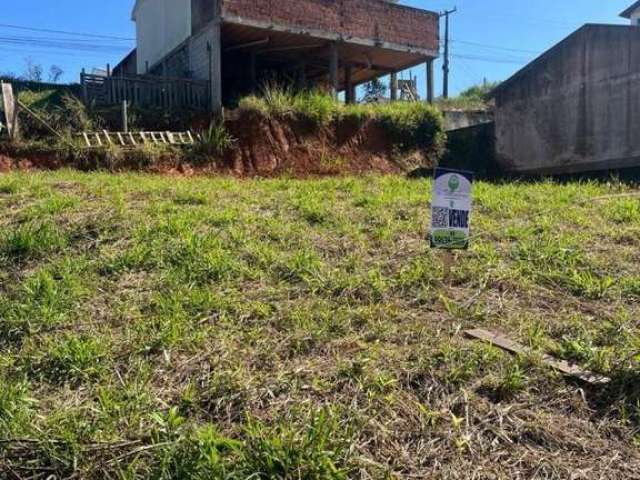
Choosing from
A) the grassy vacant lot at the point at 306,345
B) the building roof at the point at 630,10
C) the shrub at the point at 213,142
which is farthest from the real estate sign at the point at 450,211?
the building roof at the point at 630,10

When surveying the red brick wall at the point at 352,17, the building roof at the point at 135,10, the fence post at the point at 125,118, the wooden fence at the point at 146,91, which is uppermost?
the building roof at the point at 135,10

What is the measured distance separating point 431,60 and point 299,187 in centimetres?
1010

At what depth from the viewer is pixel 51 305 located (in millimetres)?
3863

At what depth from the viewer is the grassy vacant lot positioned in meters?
2.44

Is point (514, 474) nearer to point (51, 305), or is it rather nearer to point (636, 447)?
point (636, 447)

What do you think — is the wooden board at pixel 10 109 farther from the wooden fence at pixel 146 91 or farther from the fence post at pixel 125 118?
the fence post at pixel 125 118

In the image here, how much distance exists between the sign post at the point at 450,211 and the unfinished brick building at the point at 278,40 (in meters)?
9.68

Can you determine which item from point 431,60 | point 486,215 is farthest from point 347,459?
point 431,60

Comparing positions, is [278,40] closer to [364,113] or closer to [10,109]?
→ [364,113]

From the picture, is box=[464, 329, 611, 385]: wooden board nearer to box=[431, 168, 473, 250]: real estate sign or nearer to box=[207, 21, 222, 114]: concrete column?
box=[431, 168, 473, 250]: real estate sign

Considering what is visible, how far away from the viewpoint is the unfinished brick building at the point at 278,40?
43.1 ft

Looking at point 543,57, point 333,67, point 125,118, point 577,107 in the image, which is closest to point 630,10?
point 543,57

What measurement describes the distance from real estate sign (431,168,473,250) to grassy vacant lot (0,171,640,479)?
38 centimetres

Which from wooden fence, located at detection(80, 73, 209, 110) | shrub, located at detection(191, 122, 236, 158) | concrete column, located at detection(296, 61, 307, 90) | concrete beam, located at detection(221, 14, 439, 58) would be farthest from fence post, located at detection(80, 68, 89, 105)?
concrete column, located at detection(296, 61, 307, 90)
